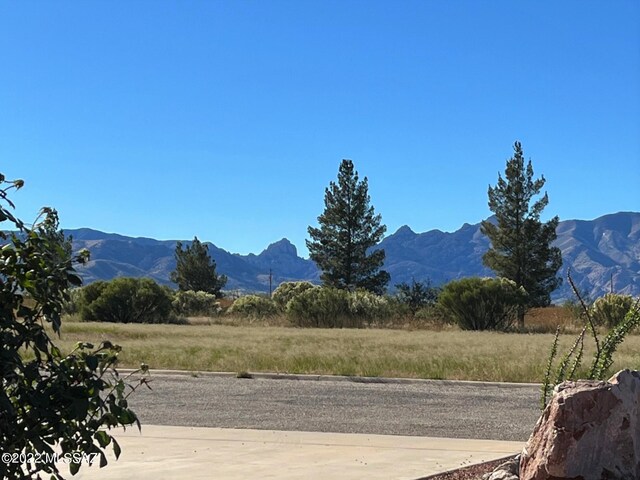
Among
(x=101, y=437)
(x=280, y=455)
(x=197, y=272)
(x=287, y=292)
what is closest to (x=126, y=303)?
(x=287, y=292)

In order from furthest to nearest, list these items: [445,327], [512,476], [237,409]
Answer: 1. [445,327]
2. [237,409]
3. [512,476]

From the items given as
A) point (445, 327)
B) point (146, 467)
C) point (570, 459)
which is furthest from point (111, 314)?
point (570, 459)

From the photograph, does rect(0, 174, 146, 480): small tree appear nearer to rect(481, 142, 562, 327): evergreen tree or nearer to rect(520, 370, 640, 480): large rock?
rect(520, 370, 640, 480): large rock

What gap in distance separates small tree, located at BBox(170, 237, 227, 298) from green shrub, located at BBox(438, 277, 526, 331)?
1447 inches

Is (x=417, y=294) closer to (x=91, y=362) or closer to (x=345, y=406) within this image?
(x=345, y=406)

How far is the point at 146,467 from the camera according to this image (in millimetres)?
7055

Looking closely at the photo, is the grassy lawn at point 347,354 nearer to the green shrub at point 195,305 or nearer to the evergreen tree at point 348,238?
the green shrub at point 195,305

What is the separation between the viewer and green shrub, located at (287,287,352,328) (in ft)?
120

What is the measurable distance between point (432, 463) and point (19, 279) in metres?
4.75

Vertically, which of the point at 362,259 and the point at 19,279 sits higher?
the point at 362,259

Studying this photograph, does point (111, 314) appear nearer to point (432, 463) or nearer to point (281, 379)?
point (281, 379)

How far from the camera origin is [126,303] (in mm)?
36875

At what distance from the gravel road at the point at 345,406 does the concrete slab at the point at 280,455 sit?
2.77ft

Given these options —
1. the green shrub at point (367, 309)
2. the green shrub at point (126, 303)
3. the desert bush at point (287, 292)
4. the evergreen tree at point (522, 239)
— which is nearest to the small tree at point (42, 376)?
the green shrub at point (367, 309)
